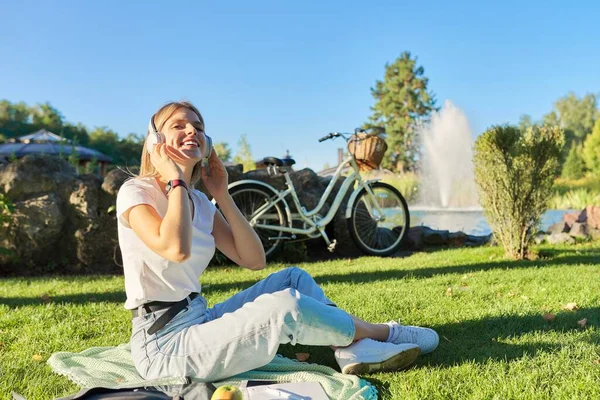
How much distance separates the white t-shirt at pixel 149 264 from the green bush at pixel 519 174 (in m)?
4.45

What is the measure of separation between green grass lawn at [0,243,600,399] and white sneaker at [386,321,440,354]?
55mm

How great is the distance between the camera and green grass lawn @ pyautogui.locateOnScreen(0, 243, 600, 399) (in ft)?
6.91

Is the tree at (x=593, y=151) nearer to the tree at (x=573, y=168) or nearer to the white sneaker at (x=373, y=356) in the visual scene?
the tree at (x=573, y=168)

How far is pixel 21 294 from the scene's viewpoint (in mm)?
4367

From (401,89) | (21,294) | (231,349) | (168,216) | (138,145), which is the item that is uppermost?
(401,89)

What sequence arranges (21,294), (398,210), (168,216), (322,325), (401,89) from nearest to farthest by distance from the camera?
(168,216)
(322,325)
(21,294)
(398,210)
(401,89)

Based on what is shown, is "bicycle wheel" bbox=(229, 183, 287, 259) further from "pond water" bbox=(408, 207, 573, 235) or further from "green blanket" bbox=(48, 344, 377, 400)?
"pond water" bbox=(408, 207, 573, 235)

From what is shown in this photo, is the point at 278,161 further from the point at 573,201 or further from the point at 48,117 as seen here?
the point at 48,117

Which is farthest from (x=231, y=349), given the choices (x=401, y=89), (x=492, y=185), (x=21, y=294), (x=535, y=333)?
(x=401, y=89)

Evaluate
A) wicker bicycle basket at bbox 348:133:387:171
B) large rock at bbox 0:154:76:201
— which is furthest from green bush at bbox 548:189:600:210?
large rock at bbox 0:154:76:201

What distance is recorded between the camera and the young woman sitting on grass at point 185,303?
192 cm

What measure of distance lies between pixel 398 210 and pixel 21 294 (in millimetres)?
4407

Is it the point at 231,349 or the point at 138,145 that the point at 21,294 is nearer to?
the point at 231,349

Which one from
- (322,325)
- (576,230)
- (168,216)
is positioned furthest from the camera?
(576,230)
